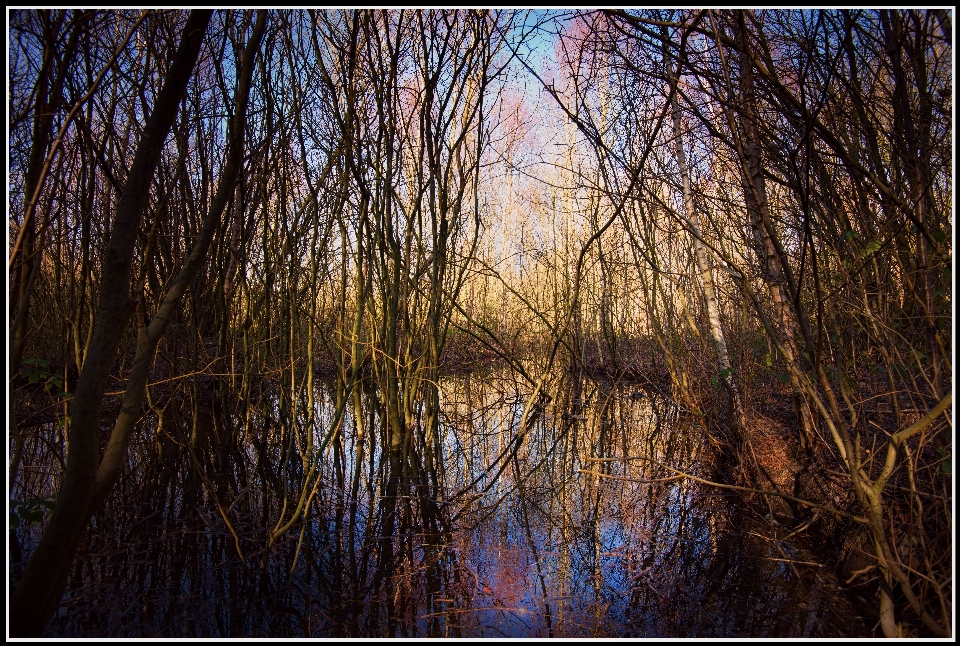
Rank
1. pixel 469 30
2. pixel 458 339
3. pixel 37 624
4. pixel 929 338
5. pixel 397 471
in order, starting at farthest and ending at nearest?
pixel 458 339 → pixel 469 30 → pixel 397 471 → pixel 929 338 → pixel 37 624

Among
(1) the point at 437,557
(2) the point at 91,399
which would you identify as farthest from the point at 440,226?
(2) the point at 91,399

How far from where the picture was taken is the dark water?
215 centimetres

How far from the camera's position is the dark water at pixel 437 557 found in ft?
7.05

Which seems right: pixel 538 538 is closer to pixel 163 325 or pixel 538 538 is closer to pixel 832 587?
pixel 832 587

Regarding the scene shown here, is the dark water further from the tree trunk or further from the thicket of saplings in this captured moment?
the tree trunk

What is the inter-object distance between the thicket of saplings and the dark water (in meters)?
0.23

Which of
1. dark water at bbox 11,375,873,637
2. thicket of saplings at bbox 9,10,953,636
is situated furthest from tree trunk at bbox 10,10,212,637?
dark water at bbox 11,375,873,637

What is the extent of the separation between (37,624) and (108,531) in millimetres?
1754

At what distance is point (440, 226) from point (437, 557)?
8.59 ft

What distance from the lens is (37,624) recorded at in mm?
1409

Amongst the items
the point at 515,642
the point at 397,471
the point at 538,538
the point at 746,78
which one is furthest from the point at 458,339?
the point at 515,642

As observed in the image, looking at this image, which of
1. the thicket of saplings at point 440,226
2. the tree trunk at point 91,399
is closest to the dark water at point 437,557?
the thicket of saplings at point 440,226

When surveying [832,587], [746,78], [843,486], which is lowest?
[832,587]

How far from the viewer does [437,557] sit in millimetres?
2707
